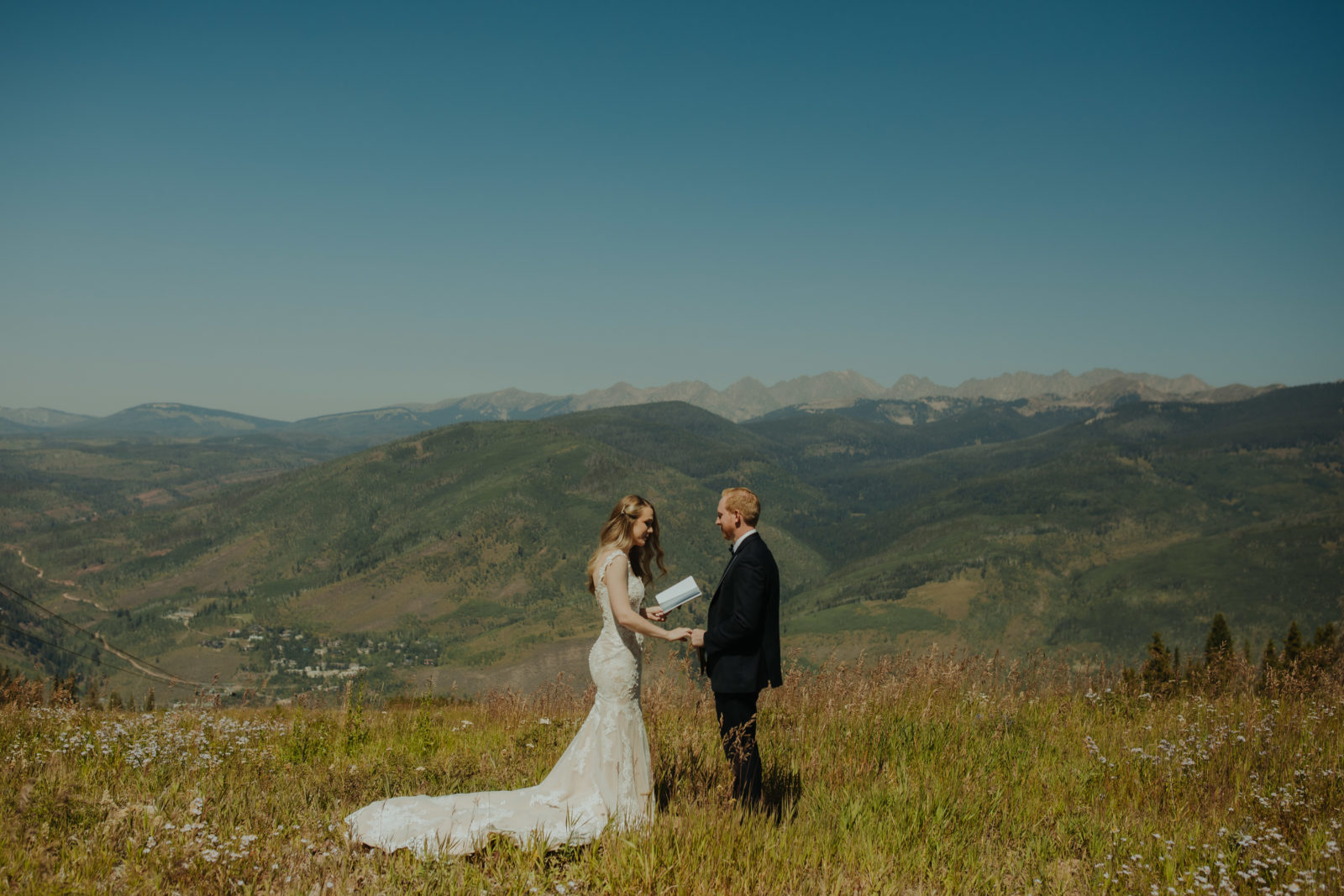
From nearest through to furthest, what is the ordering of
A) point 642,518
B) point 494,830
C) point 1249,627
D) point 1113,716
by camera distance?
1. point 494,830
2. point 642,518
3. point 1113,716
4. point 1249,627

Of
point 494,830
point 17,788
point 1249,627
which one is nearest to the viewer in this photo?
point 494,830

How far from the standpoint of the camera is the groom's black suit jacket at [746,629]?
17.1 feet

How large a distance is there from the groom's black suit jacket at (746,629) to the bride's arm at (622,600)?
0.29 metres

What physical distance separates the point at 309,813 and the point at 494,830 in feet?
4.35

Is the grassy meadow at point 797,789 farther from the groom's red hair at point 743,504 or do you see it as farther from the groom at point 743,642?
the groom's red hair at point 743,504

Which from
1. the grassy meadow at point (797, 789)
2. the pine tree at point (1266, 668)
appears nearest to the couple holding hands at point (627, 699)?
the grassy meadow at point (797, 789)

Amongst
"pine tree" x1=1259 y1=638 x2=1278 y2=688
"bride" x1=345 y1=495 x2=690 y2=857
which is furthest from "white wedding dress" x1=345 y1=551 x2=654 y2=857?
"pine tree" x1=1259 y1=638 x2=1278 y2=688

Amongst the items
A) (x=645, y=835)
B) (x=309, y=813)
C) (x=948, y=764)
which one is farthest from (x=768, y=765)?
(x=309, y=813)

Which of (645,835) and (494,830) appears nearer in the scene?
(645,835)

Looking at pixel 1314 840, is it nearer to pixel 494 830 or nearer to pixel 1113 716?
pixel 1113 716

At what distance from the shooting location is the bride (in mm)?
4594

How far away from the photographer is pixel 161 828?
4.33 m

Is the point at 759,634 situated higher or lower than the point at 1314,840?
higher

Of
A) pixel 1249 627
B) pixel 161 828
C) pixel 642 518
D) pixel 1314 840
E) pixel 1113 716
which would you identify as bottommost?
pixel 1249 627
